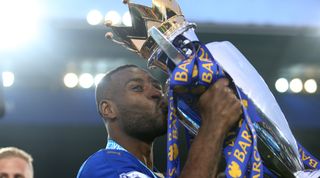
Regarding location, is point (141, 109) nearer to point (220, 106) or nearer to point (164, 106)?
point (164, 106)

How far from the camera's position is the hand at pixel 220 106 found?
116 centimetres

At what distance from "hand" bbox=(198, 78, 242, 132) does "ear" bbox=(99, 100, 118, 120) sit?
1.52ft

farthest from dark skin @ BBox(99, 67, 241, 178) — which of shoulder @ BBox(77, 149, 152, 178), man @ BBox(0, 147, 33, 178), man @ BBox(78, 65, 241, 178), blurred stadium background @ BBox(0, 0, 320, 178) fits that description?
blurred stadium background @ BBox(0, 0, 320, 178)

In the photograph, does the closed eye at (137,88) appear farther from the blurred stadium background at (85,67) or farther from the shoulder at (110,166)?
the blurred stadium background at (85,67)

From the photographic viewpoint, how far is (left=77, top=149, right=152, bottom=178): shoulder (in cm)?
130

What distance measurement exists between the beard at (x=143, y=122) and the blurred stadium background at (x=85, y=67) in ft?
13.8

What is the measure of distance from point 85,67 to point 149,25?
4728 millimetres

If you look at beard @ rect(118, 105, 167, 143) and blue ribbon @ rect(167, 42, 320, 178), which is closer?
blue ribbon @ rect(167, 42, 320, 178)

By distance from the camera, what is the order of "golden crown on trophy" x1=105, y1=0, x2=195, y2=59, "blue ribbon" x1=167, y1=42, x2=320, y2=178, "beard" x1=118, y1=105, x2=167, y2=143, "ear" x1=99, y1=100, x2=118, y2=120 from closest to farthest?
"blue ribbon" x1=167, y1=42, x2=320, y2=178 < "golden crown on trophy" x1=105, y1=0, x2=195, y2=59 < "beard" x1=118, y1=105, x2=167, y2=143 < "ear" x1=99, y1=100, x2=118, y2=120

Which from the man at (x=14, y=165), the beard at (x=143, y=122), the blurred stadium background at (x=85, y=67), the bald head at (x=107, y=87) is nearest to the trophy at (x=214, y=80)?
the beard at (x=143, y=122)

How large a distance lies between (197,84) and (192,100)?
7cm

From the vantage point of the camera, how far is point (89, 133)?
6207 mm

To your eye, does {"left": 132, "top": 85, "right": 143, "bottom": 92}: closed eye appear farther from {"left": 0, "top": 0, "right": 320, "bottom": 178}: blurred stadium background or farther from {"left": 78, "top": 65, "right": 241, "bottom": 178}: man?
{"left": 0, "top": 0, "right": 320, "bottom": 178}: blurred stadium background

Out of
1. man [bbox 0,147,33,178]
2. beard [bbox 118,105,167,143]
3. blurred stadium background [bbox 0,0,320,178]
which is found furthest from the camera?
blurred stadium background [bbox 0,0,320,178]
